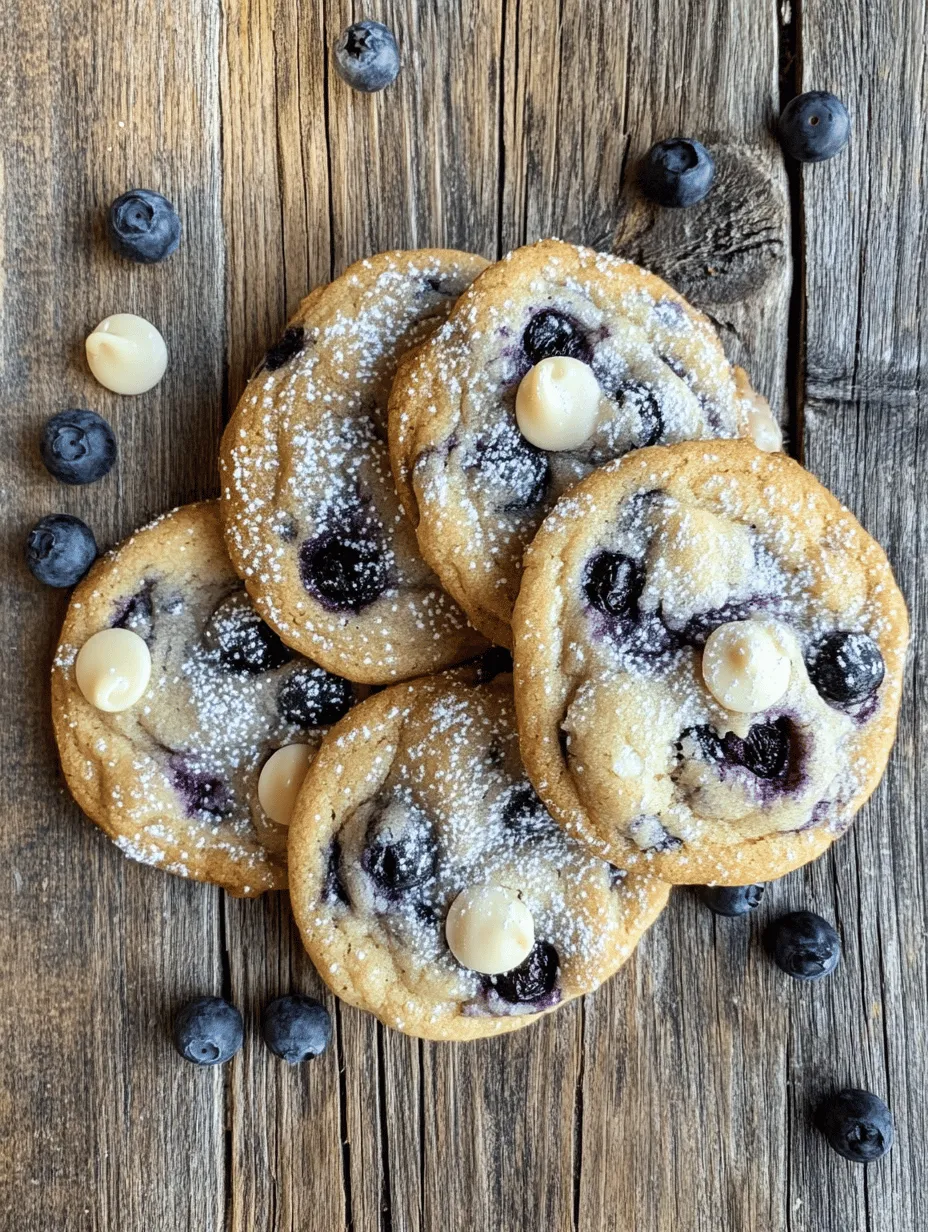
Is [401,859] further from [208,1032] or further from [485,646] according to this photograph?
[208,1032]

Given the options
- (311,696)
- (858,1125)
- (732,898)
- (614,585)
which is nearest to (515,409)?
(614,585)

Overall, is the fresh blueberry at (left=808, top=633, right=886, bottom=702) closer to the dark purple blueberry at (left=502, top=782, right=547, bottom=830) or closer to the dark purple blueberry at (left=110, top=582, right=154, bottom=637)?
the dark purple blueberry at (left=502, top=782, right=547, bottom=830)

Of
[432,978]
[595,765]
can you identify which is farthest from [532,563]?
[432,978]

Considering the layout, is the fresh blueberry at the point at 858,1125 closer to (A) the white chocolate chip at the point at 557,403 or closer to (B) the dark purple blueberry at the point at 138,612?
(A) the white chocolate chip at the point at 557,403

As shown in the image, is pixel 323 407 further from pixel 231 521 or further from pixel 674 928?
pixel 674 928

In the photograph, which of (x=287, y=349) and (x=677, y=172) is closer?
(x=287, y=349)

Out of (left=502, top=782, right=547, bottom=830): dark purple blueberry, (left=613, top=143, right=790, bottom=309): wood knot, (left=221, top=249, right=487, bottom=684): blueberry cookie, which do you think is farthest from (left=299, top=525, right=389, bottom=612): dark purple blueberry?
(left=613, top=143, right=790, bottom=309): wood knot
